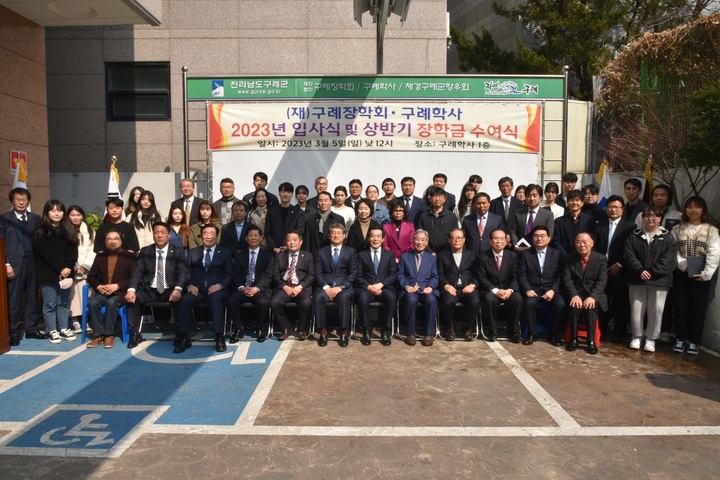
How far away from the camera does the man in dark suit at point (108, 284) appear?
5.85 meters

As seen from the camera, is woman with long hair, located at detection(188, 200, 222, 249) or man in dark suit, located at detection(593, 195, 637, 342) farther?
woman with long hair, located at detection(188, 200, 222, 249)

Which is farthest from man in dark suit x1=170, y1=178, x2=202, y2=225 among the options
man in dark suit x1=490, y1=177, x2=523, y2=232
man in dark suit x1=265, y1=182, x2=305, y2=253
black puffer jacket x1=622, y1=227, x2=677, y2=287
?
black puffer jacket x1=622, y1=227, x2=677, y2=287

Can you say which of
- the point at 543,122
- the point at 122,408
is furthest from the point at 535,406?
the point at 543,122

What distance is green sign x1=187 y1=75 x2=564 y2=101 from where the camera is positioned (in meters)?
7.80

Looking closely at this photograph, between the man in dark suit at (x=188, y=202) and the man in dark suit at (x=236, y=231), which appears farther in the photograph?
the man in dark suit at (x=188, y=202)

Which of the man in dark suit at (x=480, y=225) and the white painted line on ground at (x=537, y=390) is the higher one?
the man in dark suit at (x=480, y=225)

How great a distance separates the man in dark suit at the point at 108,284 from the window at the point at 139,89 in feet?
18.9

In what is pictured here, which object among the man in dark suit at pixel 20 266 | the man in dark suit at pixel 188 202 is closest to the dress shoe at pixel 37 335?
the man in dark suit at pixel 20 266

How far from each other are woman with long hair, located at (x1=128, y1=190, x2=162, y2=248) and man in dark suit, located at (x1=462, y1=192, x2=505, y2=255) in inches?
158

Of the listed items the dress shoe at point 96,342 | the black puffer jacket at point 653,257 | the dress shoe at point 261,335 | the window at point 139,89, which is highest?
the window at point 139,89

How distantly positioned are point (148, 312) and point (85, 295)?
89 centimetres

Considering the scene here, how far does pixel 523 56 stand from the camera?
50.8ft

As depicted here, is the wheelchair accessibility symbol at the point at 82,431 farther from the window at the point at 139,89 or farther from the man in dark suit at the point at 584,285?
the window at the point at 139,89

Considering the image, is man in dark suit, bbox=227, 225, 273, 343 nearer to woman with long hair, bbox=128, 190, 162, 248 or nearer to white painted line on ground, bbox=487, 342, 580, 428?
woman with long hair, bbox=128, 190, 162, 248
